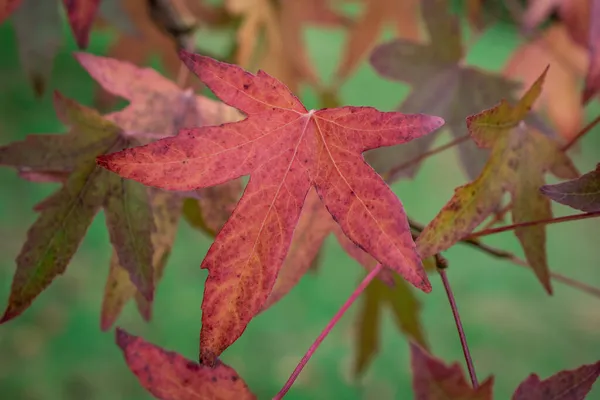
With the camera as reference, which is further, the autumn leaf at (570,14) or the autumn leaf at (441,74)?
the autumn leaf at (570,14)

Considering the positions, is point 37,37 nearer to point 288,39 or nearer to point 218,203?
point 218,203

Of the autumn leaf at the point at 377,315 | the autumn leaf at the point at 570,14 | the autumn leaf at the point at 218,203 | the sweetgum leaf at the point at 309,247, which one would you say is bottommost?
the autumn leaf at the point at 377,315

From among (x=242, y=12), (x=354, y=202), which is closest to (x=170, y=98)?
(x=354, y=202)

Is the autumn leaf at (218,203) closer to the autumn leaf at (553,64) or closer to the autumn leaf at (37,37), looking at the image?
the autumn leaf at (37,37)

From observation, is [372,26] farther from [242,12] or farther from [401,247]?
[401,247]

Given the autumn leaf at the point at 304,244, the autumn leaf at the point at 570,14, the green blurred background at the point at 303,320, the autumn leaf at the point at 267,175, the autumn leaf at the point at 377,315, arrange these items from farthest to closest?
the green blurred background at the point at 303,320
the autumn leaf at the point at 377,315
the autumn leaf at the point at 570,14
the autumn leaf at the point at 304,244
the autumn leaf at the point at 267,175

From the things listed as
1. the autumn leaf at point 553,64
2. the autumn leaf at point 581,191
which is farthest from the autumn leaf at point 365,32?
the autumn leaf at point 581,191

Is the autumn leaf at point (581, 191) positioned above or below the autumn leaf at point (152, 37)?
above
